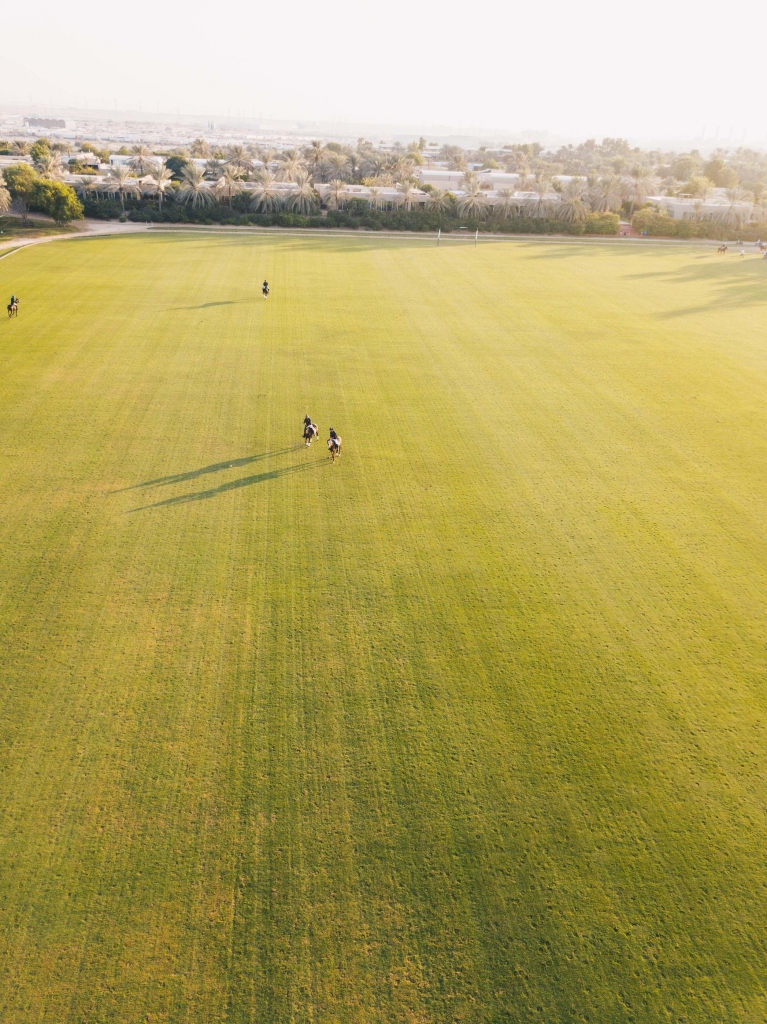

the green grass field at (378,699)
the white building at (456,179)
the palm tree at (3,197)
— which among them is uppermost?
the white building at (456,179)

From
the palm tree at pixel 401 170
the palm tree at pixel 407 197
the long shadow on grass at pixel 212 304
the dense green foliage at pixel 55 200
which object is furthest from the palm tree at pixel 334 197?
the long shadow on grass at pixel 212 304

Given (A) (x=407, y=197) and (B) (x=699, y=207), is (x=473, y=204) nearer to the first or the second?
(A) (x=407, y=197)

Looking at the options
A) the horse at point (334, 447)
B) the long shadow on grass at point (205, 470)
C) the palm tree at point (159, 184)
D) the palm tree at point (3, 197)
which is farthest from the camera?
the palm tree at point (159, 184)

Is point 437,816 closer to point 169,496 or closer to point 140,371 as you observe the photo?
point 169,496

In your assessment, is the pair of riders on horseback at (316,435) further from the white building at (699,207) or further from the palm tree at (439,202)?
the white building at (699,207)

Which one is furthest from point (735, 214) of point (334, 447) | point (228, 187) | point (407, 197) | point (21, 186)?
point (21, 186)

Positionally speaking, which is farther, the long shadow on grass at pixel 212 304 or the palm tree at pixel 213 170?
the palm tree at pixel 213 170

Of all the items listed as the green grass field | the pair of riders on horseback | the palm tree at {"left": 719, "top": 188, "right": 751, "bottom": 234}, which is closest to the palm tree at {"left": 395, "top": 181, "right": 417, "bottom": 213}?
the palm tree at {"left": 719, "top": 188, "right": 751, "bottom": 234}

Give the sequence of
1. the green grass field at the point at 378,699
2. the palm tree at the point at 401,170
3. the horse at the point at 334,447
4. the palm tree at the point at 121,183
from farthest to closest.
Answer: the palm tree at the point at 401,170 < the palm tree at the point at 121,183 < the horse at the point at 334,447 < the green grass field at the point at 378,699
